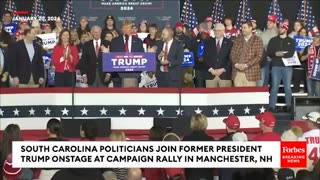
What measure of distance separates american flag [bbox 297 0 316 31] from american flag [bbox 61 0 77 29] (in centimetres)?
643

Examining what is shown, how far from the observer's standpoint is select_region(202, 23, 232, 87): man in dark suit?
17734 millimetres

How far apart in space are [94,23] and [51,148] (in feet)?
51.4

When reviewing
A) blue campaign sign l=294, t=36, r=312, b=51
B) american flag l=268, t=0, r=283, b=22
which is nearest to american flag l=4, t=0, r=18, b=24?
american flag l=268, t=0, r=283, b=22

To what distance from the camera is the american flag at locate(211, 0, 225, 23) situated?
25.7 m

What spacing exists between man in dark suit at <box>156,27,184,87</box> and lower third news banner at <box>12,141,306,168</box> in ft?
26.9

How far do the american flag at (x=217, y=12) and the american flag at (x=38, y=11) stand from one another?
16.1ft

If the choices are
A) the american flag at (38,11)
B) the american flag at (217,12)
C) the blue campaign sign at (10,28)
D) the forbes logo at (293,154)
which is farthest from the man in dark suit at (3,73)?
the american flag at (217,12)

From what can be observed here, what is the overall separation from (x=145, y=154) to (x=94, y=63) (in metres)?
8.56

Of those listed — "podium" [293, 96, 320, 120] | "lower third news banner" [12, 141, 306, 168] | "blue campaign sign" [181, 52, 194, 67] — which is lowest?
"podium" [293, 96, 320, 120]

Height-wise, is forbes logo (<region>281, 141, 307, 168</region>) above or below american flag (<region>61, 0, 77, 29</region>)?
below

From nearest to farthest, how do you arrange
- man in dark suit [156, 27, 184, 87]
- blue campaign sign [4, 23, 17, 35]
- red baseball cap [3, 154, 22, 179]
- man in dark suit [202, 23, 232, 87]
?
red baseball cap [3, 154, 22, 179] < man in dark suit [156, 27, 184, 87] < man in dark suit [202, 23, 232, 87] < blue campaign sign [4, 23, 17, 35]

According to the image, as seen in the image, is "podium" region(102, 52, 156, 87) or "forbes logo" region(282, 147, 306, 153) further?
"podium" region(102, 52, 156, 87)

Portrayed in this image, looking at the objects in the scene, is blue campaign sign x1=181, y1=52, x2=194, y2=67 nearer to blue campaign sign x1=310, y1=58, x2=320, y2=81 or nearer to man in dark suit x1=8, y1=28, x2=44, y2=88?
blue campaign sign x1=310, y1=58, x2=320, y2=81

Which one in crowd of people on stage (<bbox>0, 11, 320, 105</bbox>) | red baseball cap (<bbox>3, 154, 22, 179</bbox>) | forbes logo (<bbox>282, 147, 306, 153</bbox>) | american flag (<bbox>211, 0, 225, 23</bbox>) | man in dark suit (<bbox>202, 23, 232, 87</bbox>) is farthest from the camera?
american flag (<bbox>211, 0, 225, 23</bbox>)
